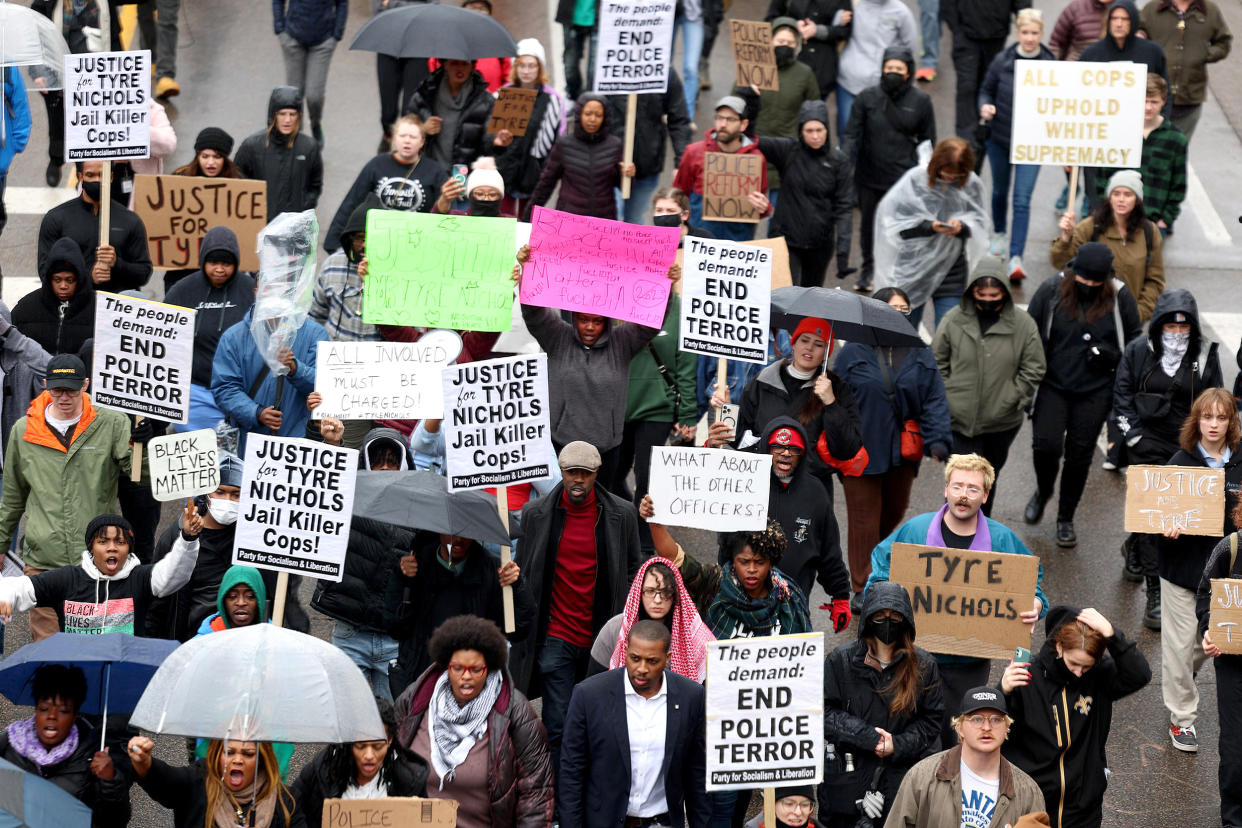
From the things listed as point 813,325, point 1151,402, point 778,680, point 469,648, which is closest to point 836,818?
point 778,680

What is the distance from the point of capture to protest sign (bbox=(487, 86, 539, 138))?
14719mm

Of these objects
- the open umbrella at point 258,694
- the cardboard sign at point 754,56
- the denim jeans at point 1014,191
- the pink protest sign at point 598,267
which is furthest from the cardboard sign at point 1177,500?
the cardboard sign at point 754,56

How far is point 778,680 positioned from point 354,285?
5111 millimetres

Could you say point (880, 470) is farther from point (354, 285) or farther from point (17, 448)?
point (17, 448)

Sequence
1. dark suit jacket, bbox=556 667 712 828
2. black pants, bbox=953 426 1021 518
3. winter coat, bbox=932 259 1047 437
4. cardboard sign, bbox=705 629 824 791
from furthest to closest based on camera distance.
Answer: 1. black pants, bbox=953 426 1021 518
2. winter coat, bbox=932 259 1047 437
3. dark suit jacket, bbox=556 667 712 828
4. cardboard sign, bbox=705 629 824 791

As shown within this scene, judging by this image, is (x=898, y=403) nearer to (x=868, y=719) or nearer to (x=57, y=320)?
(x=868, y=719)

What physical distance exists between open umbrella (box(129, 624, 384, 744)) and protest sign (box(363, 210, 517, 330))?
3.52 metres

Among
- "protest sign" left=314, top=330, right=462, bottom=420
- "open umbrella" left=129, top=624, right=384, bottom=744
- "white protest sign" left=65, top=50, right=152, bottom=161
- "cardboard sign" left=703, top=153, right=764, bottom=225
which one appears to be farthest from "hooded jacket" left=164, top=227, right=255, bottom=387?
"open umbrella" left=129, top=624, right=384, bottom=744

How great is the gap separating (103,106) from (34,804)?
604 cm

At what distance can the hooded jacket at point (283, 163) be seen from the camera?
14.0 m

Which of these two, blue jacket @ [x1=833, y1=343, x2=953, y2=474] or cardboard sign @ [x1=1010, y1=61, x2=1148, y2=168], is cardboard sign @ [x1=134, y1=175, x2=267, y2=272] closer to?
blue jacket @ [x1=833, y1=343, x2=953, y2=474]

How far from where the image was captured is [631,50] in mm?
14047

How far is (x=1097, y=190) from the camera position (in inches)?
624

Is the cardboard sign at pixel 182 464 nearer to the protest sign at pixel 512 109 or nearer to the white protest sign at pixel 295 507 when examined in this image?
the white protest sign at pixel 295 507
